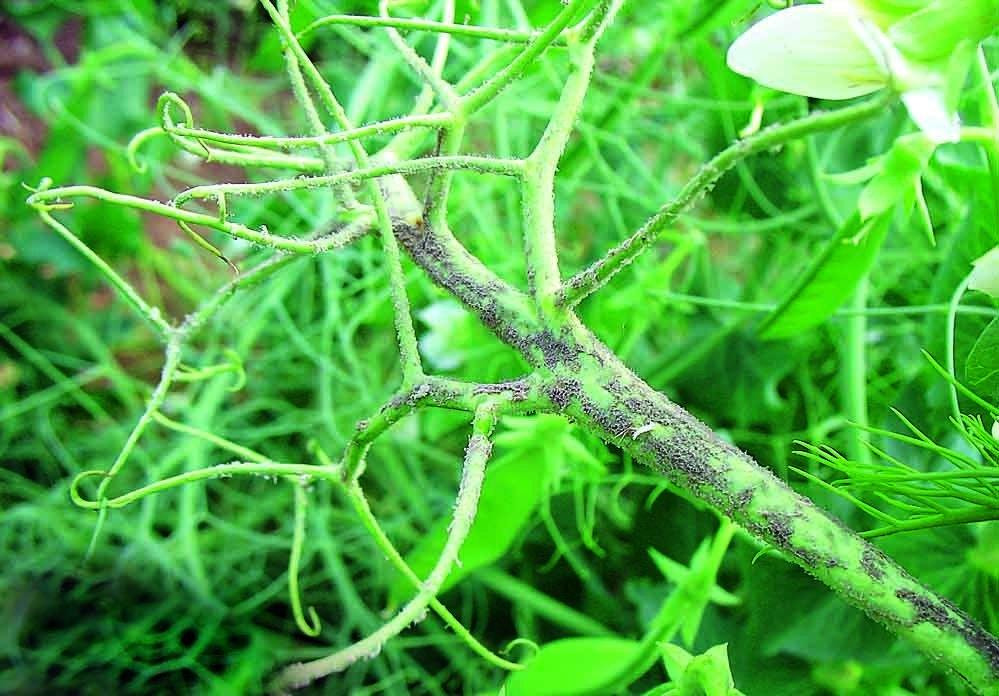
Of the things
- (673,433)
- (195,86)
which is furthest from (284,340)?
(673,433)

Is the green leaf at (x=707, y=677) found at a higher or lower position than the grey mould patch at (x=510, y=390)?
lower

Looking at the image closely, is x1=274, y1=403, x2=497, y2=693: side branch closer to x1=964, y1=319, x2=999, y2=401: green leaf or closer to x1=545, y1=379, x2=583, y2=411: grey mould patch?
x1=545, y1=379, x2=583, y2=411: grey mould patch

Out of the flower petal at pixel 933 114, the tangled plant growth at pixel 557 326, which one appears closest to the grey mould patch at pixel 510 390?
the tangled plant growth at pixel 557 326

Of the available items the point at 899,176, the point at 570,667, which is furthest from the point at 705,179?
the point at 570,667

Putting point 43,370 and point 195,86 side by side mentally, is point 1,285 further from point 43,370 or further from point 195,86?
point 195,86

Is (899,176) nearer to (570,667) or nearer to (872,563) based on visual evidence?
(872,563)

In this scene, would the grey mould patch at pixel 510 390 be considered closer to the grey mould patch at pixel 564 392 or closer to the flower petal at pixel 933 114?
the grey mould patch at pixel 564 392
